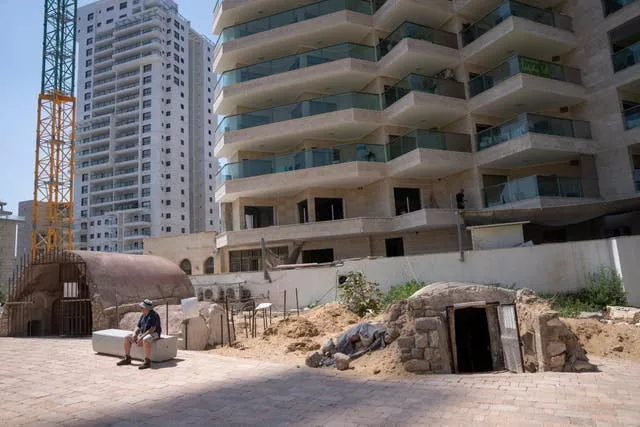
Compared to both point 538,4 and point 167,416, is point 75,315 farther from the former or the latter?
point 538,4

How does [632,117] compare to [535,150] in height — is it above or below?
above

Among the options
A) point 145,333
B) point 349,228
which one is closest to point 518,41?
point 349,228

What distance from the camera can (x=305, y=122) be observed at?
26328mm

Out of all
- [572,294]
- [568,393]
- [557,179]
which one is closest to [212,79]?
[557,179]

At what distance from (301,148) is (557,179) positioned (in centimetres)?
1558

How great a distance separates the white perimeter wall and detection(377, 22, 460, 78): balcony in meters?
14.4

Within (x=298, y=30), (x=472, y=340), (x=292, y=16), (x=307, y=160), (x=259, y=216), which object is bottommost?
(x=472, y=340)

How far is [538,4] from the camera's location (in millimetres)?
25969

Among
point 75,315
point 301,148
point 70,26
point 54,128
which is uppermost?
point 70,26

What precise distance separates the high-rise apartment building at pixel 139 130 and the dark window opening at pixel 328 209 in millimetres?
50850

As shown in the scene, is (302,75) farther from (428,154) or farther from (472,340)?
(472,340)

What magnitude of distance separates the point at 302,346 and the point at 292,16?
24.5 meters

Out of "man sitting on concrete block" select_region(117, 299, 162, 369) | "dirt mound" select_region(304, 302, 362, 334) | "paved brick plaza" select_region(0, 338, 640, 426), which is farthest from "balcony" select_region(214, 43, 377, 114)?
"paved brick plaza" select_region(0, 338, 640, 426)

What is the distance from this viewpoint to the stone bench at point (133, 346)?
8.98 meters
